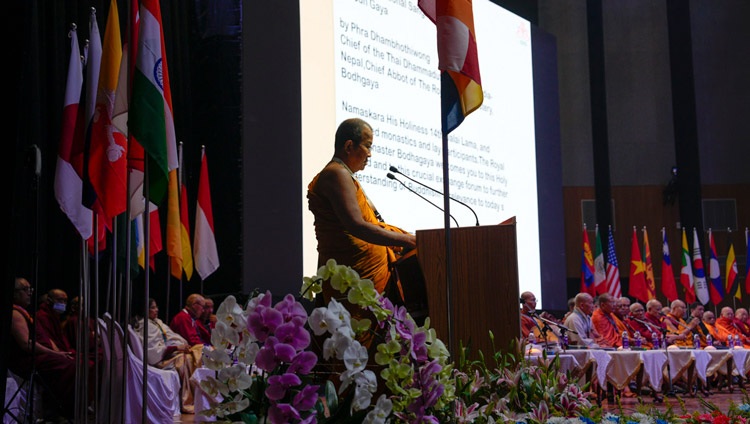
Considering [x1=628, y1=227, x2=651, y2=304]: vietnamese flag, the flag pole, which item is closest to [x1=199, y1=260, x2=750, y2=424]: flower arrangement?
the flag pole

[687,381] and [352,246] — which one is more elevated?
[352,246]

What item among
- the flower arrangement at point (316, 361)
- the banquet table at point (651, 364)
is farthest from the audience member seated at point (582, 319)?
the flower arrangement at point (316, 361)

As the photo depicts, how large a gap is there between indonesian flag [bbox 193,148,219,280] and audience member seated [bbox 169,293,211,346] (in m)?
0.30

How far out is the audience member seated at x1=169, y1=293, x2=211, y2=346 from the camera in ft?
29.7

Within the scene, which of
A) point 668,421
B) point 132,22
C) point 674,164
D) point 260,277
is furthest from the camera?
point 674,164

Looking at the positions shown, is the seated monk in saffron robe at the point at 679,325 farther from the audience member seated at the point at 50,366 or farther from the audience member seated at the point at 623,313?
the audience member seated at the point at 50,366

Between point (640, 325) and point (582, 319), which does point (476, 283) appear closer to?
point (582, 319)

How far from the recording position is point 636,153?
19703 millimetres

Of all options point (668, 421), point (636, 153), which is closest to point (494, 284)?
point (668, 421)

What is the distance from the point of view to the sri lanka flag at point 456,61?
3863 mm

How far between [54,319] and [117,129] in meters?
3.17

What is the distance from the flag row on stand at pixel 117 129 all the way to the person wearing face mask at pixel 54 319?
628 mm

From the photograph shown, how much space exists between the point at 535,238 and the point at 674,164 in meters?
8.48

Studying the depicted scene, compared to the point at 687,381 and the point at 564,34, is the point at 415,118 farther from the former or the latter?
the point at 564,34
